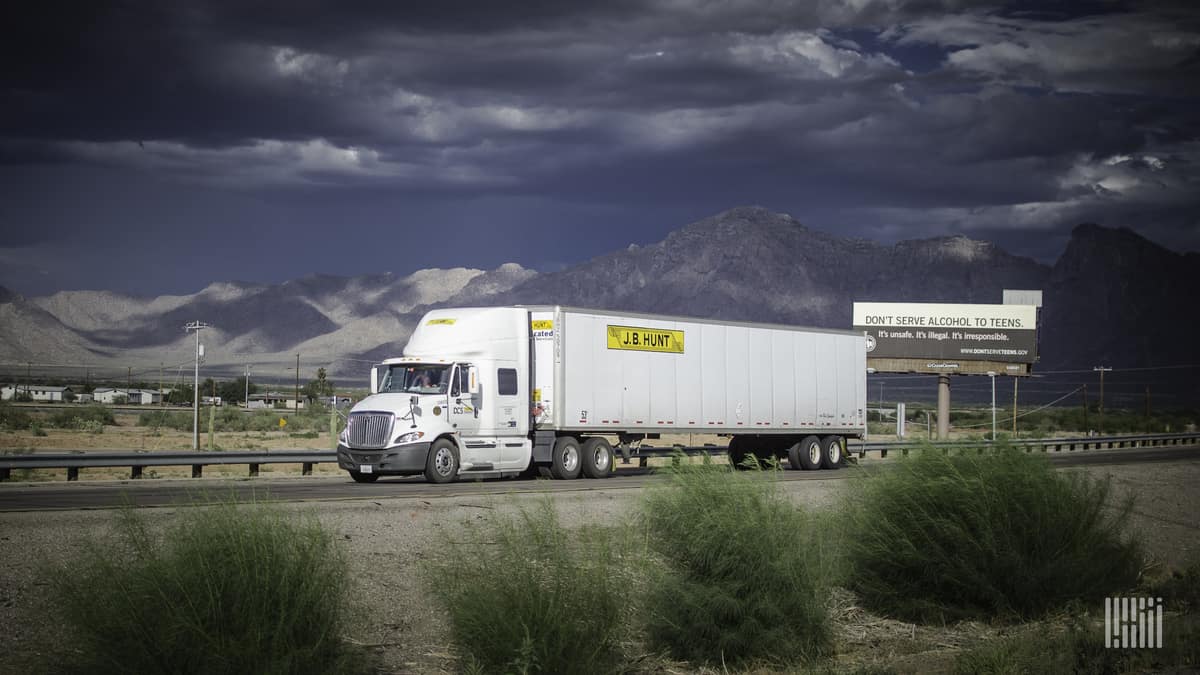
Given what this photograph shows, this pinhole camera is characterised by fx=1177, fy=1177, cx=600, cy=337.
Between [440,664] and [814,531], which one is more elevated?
[814,531]

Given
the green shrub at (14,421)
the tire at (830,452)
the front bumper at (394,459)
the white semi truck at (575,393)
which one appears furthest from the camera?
the green shrub at (14,421)

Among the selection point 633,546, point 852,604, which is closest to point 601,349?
point 852,604

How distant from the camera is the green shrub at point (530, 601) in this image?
29.3ft

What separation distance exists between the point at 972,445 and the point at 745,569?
4.17 metres

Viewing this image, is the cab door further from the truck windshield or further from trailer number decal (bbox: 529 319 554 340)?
trailer number decal (bbox: 529 319 554 340)

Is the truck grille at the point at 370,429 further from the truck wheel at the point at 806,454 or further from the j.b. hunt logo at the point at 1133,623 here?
the j.b. hunt logo at the point at 1133,623

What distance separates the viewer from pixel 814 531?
459 inches

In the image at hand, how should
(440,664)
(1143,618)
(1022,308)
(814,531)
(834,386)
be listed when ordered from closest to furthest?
1. (440,664)
2. (814,531)
3. (1143,618)
4. (834,386)
5. (1022,308)

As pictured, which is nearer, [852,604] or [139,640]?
[139,640]

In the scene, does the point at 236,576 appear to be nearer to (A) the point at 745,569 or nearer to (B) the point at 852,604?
(A) the point at 745,569

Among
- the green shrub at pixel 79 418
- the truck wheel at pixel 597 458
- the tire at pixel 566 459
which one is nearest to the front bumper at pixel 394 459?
the tire at pixel 566 459

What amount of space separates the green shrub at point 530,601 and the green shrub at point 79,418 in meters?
52.0

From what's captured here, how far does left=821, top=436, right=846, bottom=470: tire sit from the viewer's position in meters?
36.2

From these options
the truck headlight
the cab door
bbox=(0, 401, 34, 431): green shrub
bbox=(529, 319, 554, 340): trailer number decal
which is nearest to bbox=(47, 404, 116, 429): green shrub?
bbox=(0, 401, 34, 431): green shrub
